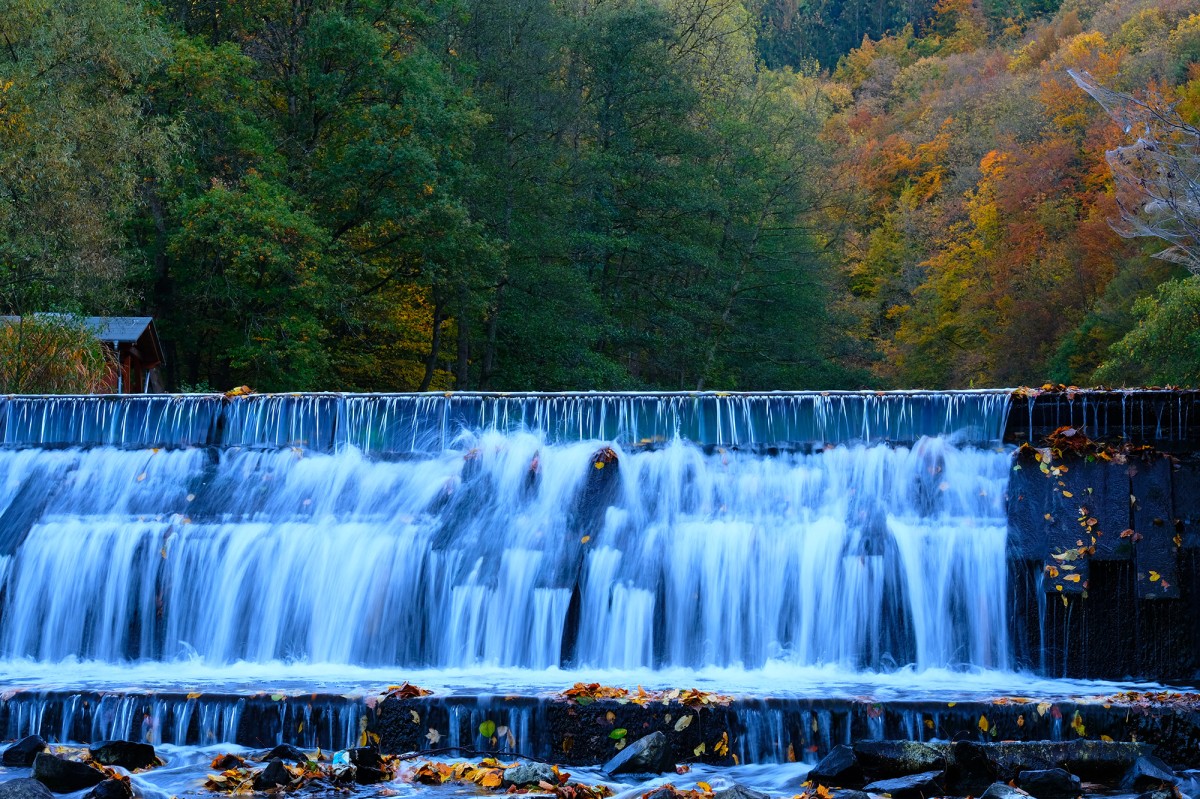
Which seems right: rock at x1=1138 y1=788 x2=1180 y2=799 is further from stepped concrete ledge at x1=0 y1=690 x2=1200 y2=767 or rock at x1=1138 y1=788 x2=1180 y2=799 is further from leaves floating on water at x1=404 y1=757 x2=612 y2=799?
leaves floating on water at x1=404 y1=757 x2=612 y2=799

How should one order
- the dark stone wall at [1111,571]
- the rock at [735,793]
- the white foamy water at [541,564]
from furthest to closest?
the white foamy water at [541,564] < the dark stone wall at [1111,571] < the rock at [735,793]

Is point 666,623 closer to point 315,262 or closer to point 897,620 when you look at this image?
point 897,620

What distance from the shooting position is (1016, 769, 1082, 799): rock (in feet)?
24.8

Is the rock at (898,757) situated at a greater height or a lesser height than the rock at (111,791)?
greater

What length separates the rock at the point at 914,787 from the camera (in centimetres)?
757

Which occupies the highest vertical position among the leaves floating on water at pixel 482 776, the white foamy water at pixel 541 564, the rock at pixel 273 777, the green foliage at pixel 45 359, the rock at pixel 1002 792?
the green foliage at pixel 45 359

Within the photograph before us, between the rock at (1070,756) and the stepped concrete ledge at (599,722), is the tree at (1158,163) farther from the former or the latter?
the rock at (1070,756)

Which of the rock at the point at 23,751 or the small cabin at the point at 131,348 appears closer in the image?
the rock at the point at 23,751

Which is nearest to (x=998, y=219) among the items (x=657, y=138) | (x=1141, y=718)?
(x=657, y=138)

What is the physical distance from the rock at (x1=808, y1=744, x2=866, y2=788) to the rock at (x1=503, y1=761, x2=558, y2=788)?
1.59m

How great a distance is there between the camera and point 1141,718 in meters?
8.48

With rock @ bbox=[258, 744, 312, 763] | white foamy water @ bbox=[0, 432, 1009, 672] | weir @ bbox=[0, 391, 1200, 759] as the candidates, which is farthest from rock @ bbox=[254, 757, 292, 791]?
white foamy water @ bbox=[0, 432, 1009, 672]

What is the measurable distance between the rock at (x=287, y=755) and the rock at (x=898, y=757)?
3427 millimetres

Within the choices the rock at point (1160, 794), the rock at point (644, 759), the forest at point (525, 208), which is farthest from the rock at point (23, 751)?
the forest at point (525, 208)
